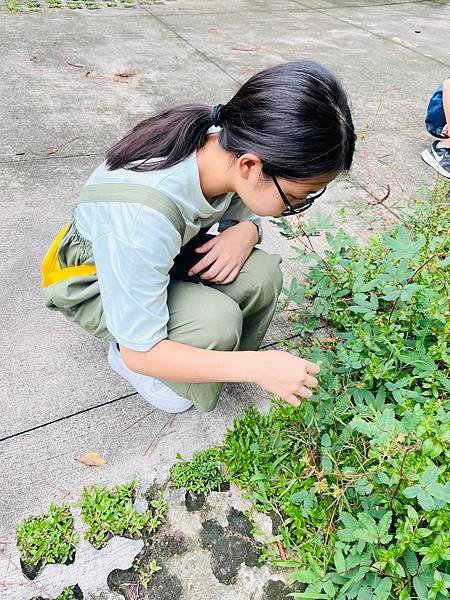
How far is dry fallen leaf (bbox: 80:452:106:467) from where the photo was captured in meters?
1.45

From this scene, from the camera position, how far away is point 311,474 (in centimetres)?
139

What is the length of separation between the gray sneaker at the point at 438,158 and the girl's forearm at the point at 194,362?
2081 millimetres

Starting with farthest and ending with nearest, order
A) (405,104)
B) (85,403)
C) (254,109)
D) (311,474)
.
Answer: (405,104), (85,403), (311,474), (254,109)

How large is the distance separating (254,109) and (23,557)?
1144 millimetres

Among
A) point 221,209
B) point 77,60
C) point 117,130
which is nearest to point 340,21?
point 77,60

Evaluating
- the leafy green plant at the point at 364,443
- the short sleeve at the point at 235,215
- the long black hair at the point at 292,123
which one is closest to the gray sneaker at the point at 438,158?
the leafy green plant at the point at 364,443

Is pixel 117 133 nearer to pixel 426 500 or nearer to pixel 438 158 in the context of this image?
pixel 438 158

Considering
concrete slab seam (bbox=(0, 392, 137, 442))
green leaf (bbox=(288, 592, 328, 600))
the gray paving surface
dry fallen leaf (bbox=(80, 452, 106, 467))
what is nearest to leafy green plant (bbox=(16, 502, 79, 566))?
the gray paving surface

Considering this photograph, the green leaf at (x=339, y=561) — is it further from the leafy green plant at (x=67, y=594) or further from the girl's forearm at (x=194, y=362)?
the leafy green plant at (x=67, y=594)

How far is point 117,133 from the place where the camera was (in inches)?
111

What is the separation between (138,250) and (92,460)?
2.10 ft

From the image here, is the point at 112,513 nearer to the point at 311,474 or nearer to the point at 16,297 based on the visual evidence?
the point at 311,474

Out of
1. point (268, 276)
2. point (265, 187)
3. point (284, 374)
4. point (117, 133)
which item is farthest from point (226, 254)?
point (117, 133)

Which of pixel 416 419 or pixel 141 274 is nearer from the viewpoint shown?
pixel 141 274
